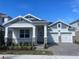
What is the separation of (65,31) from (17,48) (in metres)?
17.6

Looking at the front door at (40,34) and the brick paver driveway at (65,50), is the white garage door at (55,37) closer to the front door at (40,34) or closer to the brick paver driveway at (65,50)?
the front door at (40,34)

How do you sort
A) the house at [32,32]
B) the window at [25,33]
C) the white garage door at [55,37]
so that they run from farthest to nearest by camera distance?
the white garage door at [55,37], the window at [25,33], the house at [32,32]

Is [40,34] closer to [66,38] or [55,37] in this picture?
[55,37]

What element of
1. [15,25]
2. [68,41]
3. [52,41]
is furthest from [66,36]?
[15,25]

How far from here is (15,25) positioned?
27.3 metres

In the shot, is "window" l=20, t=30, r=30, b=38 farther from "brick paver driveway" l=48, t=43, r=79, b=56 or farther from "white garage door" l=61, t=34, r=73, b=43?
"white garage door" l=61, t=34, r=73, b=43

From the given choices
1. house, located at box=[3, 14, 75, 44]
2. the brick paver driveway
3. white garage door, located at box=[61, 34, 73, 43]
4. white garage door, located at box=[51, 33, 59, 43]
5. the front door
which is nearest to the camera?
the brick paver driveway

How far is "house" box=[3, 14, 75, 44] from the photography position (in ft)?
89.4

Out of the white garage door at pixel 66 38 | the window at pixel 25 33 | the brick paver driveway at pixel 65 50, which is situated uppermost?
the window at pixel 25 33

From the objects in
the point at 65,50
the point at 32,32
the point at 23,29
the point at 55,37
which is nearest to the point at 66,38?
the point at 55,37

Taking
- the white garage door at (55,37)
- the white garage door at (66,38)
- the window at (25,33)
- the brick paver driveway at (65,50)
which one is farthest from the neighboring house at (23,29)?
the white garage door at (66,38)

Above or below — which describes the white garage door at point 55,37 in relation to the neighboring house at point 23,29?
below

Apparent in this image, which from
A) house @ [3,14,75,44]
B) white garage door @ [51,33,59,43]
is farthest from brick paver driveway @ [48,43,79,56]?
white garage door @ [51,33,59,43]

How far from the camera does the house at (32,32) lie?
89.4 feet
